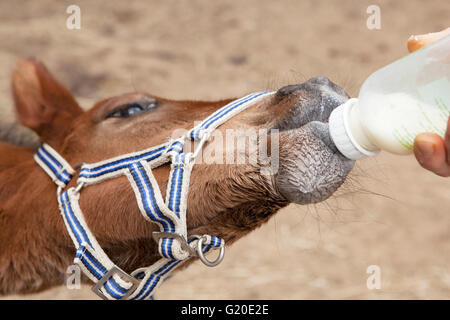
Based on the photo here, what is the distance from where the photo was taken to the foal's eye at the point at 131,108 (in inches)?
77.4

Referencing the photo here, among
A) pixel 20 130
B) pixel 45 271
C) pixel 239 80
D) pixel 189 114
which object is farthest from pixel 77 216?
pixel 239 80

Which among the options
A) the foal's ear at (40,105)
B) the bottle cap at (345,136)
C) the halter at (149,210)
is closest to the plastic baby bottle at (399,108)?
the bottle cap at (345,136)

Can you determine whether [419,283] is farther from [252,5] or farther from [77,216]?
[252,5]

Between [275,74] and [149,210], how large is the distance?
207 cm

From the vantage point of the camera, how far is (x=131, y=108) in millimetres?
1975

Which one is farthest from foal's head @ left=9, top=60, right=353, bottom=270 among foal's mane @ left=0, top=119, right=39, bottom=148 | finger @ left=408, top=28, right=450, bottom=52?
foal's mane @ left=0, top=119, right=39, bottom=148

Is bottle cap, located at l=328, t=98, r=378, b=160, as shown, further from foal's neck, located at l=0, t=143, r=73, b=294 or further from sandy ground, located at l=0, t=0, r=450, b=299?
sandy ground, located at l=0, t=0, r=450, b=299

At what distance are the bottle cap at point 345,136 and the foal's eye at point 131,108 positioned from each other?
872 millimetres

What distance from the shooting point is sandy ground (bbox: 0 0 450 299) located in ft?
12.5

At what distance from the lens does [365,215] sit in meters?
4.46

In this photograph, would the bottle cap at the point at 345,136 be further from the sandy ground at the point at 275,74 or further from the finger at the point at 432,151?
the sandy ground at the point at 275,74

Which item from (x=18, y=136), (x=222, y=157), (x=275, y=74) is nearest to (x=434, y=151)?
(x=222, y=157)

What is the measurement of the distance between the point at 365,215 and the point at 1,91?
3381 mm

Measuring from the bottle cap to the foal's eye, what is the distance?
0.87m
